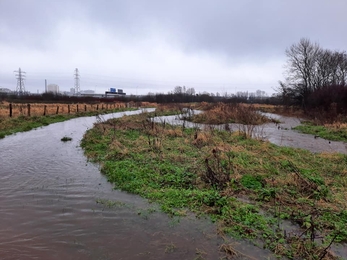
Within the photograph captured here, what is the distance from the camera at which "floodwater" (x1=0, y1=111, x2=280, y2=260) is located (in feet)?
13.7

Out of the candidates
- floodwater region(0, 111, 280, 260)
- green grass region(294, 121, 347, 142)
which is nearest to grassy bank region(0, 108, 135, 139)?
floodwater region(0, 111, 280, 260)

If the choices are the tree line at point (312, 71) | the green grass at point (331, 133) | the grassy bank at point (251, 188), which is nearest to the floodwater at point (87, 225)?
the grassy bank at point (251, 188)

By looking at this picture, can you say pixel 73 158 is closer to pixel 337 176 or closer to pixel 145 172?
pixel 145 172

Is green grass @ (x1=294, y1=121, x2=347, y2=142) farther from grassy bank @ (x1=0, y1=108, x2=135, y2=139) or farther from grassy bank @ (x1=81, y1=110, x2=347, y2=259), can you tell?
grassy bank @ (x1=0, y1=108, x2=135, y2=139)

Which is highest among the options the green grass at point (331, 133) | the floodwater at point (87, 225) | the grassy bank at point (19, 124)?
the grassy bank at point (19, 124)

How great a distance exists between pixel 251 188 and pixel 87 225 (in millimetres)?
4163

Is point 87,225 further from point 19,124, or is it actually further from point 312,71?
point 312,71

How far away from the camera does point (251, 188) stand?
→ 689cm

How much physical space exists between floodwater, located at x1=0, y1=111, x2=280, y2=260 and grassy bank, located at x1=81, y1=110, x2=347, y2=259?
0.47m

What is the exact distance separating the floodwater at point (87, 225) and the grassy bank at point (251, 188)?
18.4 inches

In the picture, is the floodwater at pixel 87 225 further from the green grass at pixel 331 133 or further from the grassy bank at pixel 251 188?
the green grass at pixel 331 133

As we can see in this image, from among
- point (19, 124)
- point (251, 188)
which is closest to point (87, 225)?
point (251, 188)

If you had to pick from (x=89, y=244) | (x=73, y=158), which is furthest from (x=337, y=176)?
(x=73, y=158)

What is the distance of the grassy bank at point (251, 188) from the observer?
15.6 ft
